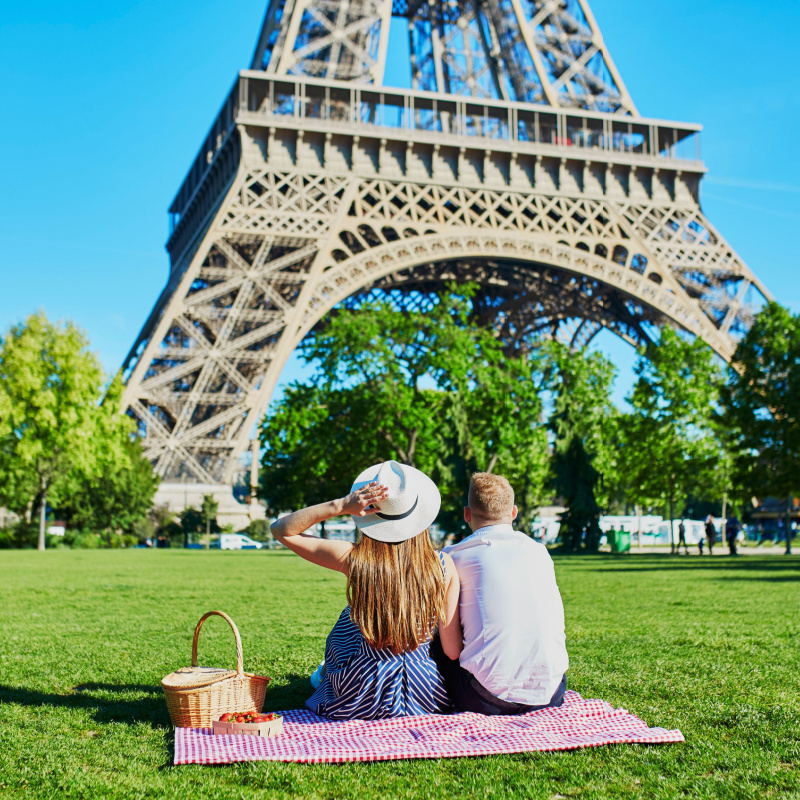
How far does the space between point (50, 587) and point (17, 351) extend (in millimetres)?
17880

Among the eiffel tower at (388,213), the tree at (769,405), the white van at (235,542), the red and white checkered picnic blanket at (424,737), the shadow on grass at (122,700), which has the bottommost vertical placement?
the white van at (235,542)

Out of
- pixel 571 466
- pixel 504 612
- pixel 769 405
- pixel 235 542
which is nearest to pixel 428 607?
pixel 504 612

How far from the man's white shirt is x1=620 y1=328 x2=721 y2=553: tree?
2654cm

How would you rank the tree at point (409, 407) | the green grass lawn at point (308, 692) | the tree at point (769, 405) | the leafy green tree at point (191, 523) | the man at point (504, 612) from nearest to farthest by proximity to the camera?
1. the green grass lawn at point (308, 692)
2. the man at point (504, 612)
3. the tree at point (769, 405)
4. the tree at point (409, 407)
5. the leafy green tree at point (191, 523)

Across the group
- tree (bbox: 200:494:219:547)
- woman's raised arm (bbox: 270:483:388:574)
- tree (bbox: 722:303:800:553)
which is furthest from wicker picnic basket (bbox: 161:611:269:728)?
tree (bbox: 200:494:219:547)

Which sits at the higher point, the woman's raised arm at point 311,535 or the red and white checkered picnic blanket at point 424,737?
the woman's raised arm at point 311,535

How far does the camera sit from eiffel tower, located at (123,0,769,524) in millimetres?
29797

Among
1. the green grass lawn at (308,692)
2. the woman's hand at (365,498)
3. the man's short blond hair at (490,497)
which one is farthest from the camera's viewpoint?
the man's short blond hair at (490,497)

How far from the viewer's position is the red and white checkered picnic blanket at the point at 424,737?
3867 mm

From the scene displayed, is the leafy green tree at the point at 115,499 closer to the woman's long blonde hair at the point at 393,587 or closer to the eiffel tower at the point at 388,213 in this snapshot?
the eiffel tower at the point at 388,213

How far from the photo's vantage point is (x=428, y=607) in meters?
4.13

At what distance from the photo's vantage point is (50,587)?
42.6 ft

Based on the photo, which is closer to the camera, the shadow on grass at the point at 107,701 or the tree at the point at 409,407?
the shadow on grass at the point at 107,701

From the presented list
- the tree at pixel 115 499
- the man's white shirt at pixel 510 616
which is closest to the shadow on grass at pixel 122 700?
the man's white shirt at pixel 510 616
